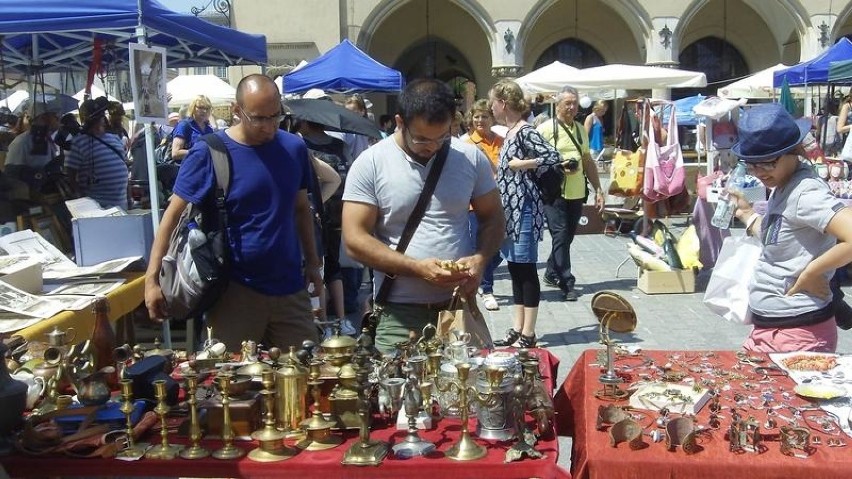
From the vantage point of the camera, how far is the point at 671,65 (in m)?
19.4

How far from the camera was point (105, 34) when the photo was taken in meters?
6.85

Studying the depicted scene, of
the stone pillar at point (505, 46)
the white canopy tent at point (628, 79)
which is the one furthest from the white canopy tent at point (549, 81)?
the stone pillar at point (505, 46)

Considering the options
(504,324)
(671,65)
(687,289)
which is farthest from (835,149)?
(504,324)

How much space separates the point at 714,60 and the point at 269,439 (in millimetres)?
22897

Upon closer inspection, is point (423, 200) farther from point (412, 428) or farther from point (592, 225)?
point (592, 225)

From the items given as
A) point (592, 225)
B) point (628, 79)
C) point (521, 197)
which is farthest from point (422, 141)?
point (628, 79)

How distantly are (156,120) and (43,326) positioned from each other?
1858mm

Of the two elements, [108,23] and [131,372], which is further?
[108,23]

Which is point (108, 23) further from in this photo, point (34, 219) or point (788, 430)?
point (788, 430)

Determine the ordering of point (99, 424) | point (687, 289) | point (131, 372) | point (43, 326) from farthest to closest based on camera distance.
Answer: point (687, 289), point (43, 326), point (131, 372), point (99, 424)

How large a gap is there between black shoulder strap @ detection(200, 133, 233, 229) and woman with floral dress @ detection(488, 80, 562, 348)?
7.76 ft

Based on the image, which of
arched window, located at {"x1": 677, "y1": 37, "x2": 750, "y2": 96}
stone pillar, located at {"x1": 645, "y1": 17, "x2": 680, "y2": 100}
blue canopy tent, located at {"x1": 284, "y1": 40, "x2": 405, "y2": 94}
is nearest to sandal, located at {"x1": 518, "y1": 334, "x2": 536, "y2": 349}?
blue canopy tent, located at {"x1": 284, "y1": 40, "x2": 405, "y2": 94}

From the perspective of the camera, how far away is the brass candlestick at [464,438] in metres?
2.12

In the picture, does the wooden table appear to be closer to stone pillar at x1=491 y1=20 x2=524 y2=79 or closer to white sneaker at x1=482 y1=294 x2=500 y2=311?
white sneaker at x1=482 y1=294 x2=500 y2=311
